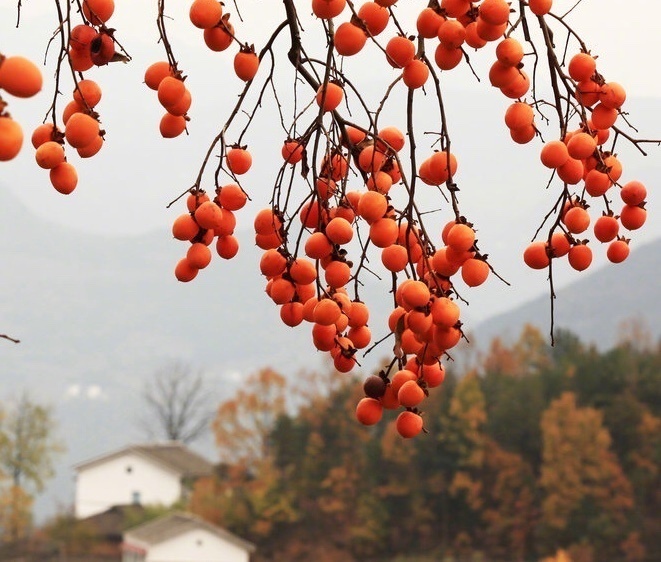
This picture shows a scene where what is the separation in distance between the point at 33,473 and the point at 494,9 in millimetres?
47575

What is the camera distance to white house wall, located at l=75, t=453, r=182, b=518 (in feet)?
190

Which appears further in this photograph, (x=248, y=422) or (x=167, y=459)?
(x=167, y=459)

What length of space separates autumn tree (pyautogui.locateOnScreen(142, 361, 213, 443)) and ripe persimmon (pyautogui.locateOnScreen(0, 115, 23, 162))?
7481cm

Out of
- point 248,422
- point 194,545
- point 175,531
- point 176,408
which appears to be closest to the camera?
point 175,531

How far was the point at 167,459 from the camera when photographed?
59156 millimetres

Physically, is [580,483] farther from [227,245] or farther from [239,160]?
[227,245]

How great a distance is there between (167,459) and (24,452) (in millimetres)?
11784

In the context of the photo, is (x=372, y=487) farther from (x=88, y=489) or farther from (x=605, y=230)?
(x=605, y=230)

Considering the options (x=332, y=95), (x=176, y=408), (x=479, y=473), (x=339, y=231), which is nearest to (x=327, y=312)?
(x=339, y=231)

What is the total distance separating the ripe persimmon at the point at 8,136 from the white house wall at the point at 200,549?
41.6m

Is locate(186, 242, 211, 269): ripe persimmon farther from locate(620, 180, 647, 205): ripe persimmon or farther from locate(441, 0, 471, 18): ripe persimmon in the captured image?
locate(620, 180, 647, 205): ripe persimmon

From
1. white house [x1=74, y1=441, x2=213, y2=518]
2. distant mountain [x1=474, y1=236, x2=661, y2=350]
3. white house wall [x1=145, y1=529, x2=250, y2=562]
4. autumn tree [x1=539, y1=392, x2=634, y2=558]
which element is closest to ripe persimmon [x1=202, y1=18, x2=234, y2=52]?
autumn tree [x1=539, y1=392, x2=634, y2=558]

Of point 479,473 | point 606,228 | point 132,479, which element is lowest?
point 606,228

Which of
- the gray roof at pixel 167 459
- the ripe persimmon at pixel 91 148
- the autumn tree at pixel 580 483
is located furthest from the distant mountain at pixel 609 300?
the ripe persimmon at pixel 91 148
